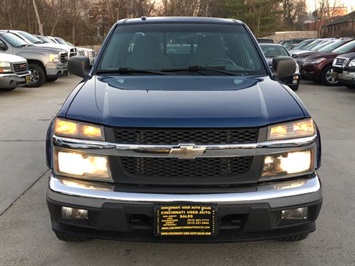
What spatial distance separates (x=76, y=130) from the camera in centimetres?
259

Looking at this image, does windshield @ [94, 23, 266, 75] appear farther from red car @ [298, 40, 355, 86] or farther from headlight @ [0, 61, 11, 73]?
red car @ [298, 40, 355, 86]

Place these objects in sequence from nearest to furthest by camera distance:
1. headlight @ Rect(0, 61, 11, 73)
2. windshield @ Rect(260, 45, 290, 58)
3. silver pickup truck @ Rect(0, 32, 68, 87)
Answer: headlight @ Rect(0, 61, 11, 73) < windshield @ Rect(260, 45, 290, 58) < silver pickup truck @ Rect(0, 32, 68, 87)

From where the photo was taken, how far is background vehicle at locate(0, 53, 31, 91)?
1079 cm

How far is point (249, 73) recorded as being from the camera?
3643 mm

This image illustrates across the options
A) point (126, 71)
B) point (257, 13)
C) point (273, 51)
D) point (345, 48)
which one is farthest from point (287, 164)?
point (257, 13)

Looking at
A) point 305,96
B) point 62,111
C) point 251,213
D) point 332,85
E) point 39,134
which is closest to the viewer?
point 251,213

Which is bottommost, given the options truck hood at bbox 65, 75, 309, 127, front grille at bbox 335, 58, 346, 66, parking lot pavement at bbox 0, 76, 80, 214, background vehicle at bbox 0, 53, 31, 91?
parking lot pavement at bbox 0, 76, 80, 214

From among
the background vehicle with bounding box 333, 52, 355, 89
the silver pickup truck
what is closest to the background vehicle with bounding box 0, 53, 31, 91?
the silver pickup truck

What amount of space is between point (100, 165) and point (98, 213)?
0.97ft

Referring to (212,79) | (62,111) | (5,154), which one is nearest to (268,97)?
(212,79)

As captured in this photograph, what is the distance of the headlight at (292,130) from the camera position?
100 inches

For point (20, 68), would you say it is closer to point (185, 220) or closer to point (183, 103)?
point (183, 103)

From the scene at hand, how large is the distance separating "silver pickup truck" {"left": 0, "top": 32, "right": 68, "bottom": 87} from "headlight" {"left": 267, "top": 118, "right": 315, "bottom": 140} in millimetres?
12040

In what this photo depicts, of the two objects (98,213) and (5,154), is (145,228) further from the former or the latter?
(5,154)
